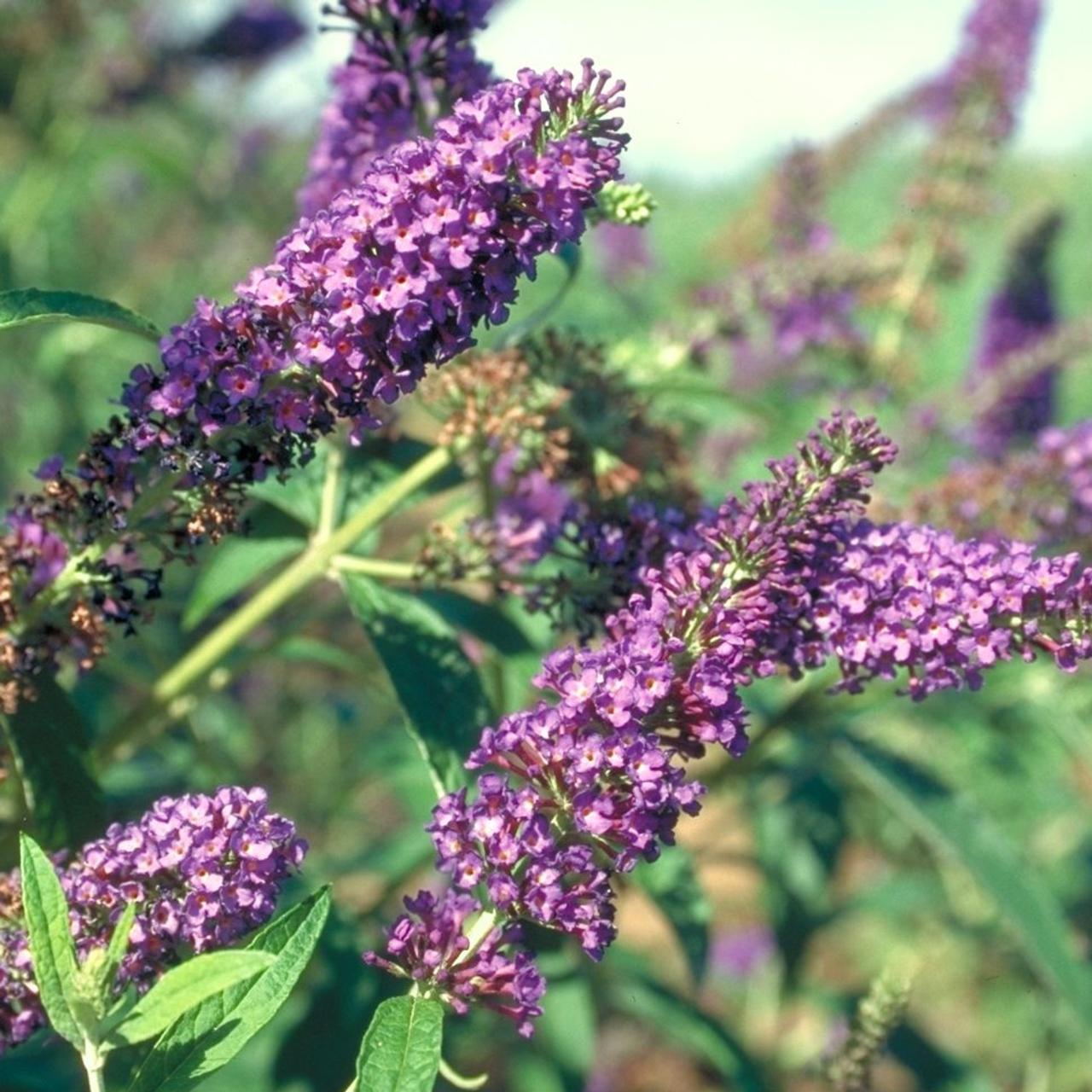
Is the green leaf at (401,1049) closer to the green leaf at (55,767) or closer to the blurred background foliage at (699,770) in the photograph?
the green leaf at (55,767)

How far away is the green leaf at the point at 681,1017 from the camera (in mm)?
2898

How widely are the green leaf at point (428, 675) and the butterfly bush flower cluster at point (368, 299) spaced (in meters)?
0.43

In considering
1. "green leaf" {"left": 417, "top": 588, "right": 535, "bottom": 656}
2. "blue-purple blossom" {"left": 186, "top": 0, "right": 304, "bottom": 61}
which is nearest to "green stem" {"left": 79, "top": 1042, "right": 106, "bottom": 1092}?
"green leaf" {"left": 417, "top": 588, "right": 535, "bottom": 656}

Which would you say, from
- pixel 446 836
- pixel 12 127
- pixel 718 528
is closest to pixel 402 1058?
pixel 446 836

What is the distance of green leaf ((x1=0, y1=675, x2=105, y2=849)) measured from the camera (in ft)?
5.82

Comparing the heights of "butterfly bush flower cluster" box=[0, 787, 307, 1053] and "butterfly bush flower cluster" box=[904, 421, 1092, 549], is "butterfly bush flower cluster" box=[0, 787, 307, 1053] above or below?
below

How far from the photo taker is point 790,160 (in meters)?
4.27

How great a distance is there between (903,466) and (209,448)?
8.44 ft

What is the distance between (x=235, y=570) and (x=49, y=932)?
1173mm

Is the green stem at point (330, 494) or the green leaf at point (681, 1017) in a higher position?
the green stem at point (330, 494)

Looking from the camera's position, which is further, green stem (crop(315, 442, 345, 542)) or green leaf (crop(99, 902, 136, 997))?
green stem (crop(315, 442, 345, 542))

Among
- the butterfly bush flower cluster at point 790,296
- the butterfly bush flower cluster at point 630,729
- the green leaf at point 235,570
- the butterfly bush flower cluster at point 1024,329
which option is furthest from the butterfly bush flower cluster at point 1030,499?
the butterfly bush flower cluster at point 1024,329

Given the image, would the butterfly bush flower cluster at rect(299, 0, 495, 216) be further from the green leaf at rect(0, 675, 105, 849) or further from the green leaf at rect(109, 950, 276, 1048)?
the green leaf at rect(109, 950, 276, 1048)

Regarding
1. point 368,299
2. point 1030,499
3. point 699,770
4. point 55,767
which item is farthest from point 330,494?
point 699,770
